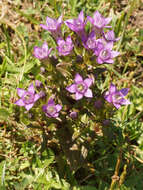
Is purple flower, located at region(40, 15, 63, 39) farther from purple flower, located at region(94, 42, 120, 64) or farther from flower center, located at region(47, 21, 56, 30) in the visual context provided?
purple flower, located at region(94, 42, 120, 64)

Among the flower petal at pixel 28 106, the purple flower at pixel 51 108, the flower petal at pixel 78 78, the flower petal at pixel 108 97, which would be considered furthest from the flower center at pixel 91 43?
the flower petal at pixel 28 106

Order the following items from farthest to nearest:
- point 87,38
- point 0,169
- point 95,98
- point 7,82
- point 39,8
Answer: point 39,8 → point 7,82 → point 0,169 → point 95,98 → point 87,38

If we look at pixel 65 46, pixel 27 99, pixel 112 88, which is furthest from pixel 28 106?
pixel 112 88

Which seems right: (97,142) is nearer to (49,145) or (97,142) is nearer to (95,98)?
(49,145)

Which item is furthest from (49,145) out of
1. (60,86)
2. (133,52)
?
(133,52)

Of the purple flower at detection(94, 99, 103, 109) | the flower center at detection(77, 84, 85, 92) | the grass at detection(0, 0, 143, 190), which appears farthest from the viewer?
the grass at detection(0, 0, 143, 190)

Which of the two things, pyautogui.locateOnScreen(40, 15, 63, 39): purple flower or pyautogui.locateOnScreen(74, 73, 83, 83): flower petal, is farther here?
pyautogui.locateOnScreen(40, 15, 63, 39): purple flower

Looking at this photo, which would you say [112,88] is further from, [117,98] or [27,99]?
[27,99]

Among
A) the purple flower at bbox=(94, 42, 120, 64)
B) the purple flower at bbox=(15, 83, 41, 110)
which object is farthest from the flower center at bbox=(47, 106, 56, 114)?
the purple flower at bbox=(94, 42, 120, 64)

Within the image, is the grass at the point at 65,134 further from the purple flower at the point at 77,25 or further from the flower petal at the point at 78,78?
the purple flower at the point at 77,25
